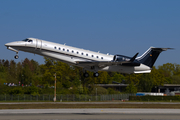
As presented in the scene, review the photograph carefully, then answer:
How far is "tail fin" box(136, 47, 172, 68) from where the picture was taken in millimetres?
40550

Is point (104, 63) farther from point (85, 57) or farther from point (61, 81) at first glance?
point (61, 81)

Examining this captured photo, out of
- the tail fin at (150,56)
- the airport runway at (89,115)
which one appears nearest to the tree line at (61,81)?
the tail fin at (150,56)

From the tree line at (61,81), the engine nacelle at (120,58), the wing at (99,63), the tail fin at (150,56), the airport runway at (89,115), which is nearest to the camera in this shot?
the airport runway at (89,115)

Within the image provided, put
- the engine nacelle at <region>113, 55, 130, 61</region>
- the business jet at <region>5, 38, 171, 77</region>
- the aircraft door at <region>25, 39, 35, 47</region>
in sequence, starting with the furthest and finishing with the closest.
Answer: the engine nacelle at <region>113, 55, 130, 61</region> → the business jet at <region>5, 38, 171, 77</region> → the aircraft door at <region>25, 39, 35, 47</region>

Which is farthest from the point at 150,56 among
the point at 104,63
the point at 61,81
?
the point at 61,81

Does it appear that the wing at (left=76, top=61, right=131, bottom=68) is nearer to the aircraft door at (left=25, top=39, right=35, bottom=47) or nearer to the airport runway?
the aircraft door at (left=25, top=39, right=35, bottom=47)

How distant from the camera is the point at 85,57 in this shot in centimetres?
3538

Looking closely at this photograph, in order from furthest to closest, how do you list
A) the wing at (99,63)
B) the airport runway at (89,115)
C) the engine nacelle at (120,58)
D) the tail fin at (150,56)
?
the tail fin at (150,56) → the engine nacelle at (120,58) → the wing at (99,63) → the airport runway at (89,115)

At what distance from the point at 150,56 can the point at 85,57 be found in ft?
37.7

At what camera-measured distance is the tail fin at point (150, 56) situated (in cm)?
4055

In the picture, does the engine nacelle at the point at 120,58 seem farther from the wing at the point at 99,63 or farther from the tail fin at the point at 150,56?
the tail fin at the point at 150,56

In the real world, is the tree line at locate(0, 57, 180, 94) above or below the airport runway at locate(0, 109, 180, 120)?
above

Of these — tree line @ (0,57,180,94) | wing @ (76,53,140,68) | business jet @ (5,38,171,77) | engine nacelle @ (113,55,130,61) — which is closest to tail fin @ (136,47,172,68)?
business jet @ (5,38,171,77)

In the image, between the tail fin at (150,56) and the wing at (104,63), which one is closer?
the wing at (104,63)
